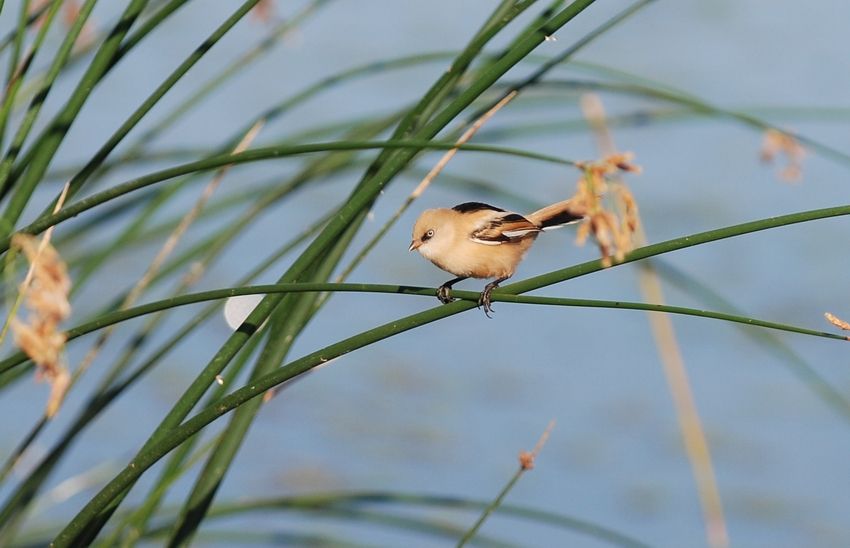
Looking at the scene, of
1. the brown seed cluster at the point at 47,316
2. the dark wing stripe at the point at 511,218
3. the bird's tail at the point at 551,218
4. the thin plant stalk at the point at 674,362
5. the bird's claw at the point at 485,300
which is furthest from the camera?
the thin plant stalk at the point at 674,362

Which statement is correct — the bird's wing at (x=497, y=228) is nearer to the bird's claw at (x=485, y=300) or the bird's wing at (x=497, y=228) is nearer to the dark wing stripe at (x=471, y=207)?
the dark wing stripe at (x=471, y=207)

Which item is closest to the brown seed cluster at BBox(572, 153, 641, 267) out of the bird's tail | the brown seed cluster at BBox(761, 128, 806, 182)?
the bird's tail

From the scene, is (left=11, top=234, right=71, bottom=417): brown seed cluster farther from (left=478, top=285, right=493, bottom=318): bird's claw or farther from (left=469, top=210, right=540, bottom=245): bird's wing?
(left=469, top=210, right=540, bottom=245): bird's wing

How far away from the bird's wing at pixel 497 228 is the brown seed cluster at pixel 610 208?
1.04 m

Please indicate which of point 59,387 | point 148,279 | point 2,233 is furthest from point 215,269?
point 59,387

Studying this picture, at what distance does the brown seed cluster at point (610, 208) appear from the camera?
1211 millimetres

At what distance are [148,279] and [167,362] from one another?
4.61m

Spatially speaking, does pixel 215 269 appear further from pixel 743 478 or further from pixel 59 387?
pixel 59 387

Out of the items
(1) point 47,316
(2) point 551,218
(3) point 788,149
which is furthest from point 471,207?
(1) point 47,316

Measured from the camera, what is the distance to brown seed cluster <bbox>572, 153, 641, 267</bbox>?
121 centimetres

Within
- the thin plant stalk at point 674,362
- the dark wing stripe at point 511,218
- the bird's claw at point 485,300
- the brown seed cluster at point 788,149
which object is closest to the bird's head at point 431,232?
the dark wing stripe at point 511,218

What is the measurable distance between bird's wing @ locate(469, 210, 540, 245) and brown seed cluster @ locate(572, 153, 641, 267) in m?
1.04

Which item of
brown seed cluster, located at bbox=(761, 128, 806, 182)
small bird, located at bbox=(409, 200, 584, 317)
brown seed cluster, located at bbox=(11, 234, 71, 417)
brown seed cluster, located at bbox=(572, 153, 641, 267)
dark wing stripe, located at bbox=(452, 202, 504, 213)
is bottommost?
brown seed cluster, located at bbox=(11, 234, 71, 417)

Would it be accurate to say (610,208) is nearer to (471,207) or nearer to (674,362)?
(471,207)
